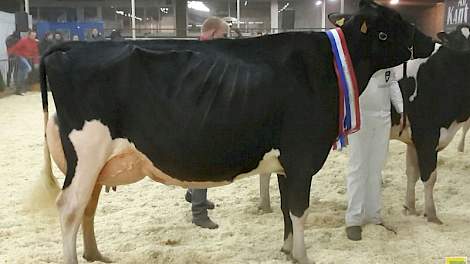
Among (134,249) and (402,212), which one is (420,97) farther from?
(134,249)

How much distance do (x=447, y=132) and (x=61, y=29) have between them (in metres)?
13.4

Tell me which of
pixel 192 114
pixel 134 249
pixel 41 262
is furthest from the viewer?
pixel 134 249

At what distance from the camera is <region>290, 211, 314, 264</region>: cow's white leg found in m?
3.24

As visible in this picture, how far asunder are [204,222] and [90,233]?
98 cm

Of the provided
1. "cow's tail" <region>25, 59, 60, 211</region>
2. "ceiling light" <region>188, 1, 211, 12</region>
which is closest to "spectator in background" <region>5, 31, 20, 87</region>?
"ceiling light" <region>188, 1, 211, 12</region>

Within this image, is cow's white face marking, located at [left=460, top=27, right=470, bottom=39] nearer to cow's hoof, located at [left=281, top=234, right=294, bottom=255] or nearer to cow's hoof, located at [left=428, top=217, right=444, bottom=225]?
cow's hoof, located at [left=428, top=217, right=444, bottom=225]

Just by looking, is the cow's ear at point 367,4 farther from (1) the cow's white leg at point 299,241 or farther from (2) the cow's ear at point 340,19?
Result: (1) the cow's white leg at point 299,241

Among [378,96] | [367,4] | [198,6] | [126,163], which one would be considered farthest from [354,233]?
[198,6]

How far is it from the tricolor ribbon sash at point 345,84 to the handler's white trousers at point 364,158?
59 cm

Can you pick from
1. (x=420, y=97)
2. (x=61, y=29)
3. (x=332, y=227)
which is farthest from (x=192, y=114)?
(x=61, y=29)

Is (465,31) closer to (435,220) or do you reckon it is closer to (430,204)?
(430,204)

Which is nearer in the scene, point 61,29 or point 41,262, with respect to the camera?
point 41,262

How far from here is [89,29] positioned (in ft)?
48.5

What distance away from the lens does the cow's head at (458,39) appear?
4543 mm
